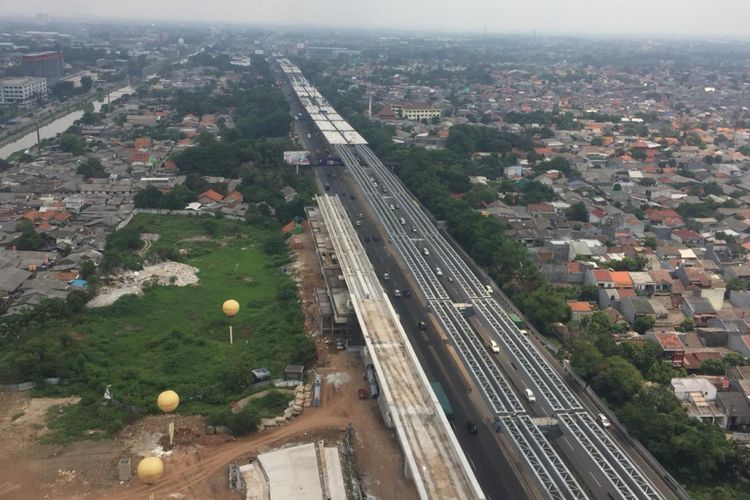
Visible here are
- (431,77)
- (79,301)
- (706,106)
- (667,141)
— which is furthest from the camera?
(431,77)

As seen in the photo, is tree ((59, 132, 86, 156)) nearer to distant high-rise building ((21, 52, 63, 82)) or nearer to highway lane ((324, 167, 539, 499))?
highway lane ((324, 167, 539, 499))

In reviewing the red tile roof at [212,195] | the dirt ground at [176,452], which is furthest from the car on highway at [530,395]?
the red tile roof at [212,195]

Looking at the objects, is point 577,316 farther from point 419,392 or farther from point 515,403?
point 419,392

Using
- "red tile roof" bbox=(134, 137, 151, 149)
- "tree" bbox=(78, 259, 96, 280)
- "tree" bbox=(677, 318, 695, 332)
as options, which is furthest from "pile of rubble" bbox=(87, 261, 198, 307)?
"red tile roof" bbox=(134, 137, 151, 149)

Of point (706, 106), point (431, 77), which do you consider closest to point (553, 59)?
point (431, 77)

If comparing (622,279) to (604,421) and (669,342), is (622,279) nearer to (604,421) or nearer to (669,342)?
(669,342)

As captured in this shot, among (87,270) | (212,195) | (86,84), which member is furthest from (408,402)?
(86,84)

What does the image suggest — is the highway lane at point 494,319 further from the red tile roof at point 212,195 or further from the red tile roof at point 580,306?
the red tile roof at point 212,195
